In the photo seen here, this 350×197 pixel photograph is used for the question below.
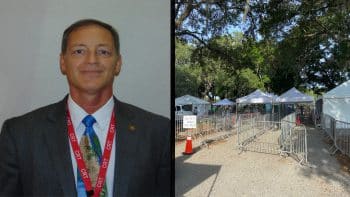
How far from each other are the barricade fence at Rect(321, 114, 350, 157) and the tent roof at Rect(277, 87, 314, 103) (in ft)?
0.54

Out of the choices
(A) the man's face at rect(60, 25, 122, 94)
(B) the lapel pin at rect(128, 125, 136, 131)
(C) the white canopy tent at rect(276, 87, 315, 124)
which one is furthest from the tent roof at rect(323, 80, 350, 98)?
(A) the man's face at rect(60, 25, 122, 94)

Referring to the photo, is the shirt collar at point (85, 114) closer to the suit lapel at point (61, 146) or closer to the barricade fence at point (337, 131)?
the suit lapel at point (61, 146)

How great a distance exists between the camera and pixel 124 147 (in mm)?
2219

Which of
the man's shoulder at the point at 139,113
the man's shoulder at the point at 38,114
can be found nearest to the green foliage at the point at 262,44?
the man's shoulder at the point at 139,113

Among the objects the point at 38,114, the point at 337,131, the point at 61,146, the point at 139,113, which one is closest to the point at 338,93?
the point at 337,131

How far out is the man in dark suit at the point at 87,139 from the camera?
212 centimetres

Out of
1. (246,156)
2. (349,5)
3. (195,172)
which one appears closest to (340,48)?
(349,5)

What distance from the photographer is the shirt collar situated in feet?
7.25

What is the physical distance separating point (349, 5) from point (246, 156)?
4.20ft

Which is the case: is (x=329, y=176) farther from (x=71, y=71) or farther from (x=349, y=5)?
(x=71, y=71)

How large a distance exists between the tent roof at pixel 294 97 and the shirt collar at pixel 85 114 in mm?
1184

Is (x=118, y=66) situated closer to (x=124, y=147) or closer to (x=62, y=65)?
(x=62, y=65)

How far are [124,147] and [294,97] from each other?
1.22m

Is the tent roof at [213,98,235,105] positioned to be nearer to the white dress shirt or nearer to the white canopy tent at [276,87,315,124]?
the white canopy tent at [276,87,315,124]
